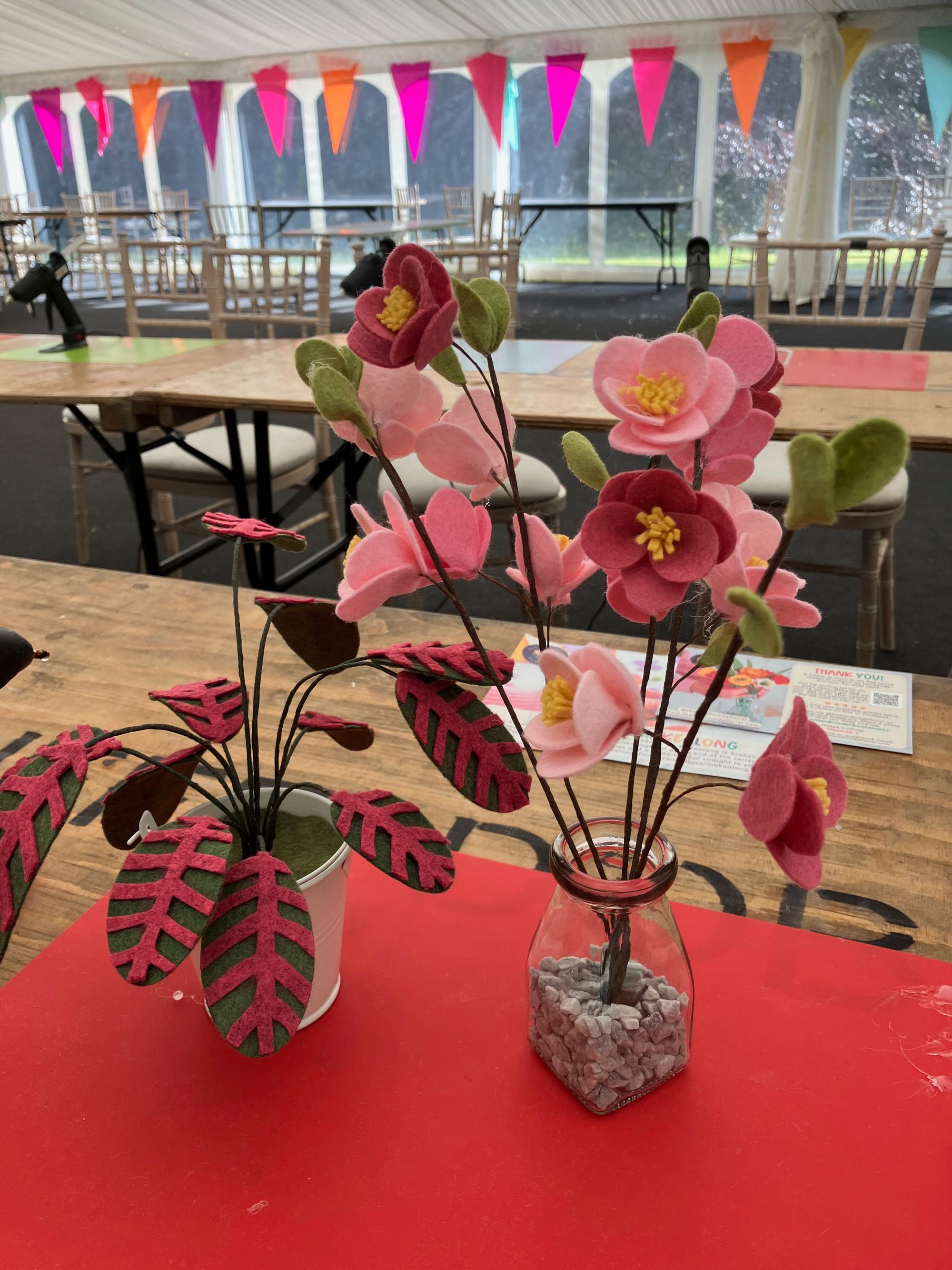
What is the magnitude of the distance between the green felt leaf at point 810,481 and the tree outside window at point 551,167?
31.8 feet

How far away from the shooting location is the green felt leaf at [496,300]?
39cm

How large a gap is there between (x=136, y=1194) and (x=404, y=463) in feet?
6.46

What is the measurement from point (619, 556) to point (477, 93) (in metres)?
9.76

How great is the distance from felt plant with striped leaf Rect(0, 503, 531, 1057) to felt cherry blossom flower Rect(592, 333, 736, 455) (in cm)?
15

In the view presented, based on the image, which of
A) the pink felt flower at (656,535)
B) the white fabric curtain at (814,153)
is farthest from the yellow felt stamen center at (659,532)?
the white fabric curtain at (814,153)

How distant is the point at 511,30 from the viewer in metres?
8.12

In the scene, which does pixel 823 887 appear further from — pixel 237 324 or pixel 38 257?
pixel 38 257

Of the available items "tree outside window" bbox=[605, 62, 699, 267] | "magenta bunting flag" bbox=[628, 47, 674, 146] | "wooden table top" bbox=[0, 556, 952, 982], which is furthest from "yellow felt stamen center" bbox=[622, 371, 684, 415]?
"tree outside window" bbox=[605, 62, 699, 267]

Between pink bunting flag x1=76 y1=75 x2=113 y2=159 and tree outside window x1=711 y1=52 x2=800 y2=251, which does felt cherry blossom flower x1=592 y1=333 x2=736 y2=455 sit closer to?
tree outside window x1=711 y1=52 x2=800 y2=251

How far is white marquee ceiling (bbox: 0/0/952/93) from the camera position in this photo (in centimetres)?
718

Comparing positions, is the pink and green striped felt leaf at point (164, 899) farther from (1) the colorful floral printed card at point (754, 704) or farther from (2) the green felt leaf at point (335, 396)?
(1) the colorful floral printed card at point (754, 704)

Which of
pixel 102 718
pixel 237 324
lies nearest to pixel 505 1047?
pixel 102 718

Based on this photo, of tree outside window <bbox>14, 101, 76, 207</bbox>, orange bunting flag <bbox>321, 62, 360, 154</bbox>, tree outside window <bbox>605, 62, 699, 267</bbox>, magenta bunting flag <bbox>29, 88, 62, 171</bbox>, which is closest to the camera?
tree outside window <bbox>605, 62, 699, 267</bbox>

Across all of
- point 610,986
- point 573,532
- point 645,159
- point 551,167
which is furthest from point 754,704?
point 551,167
